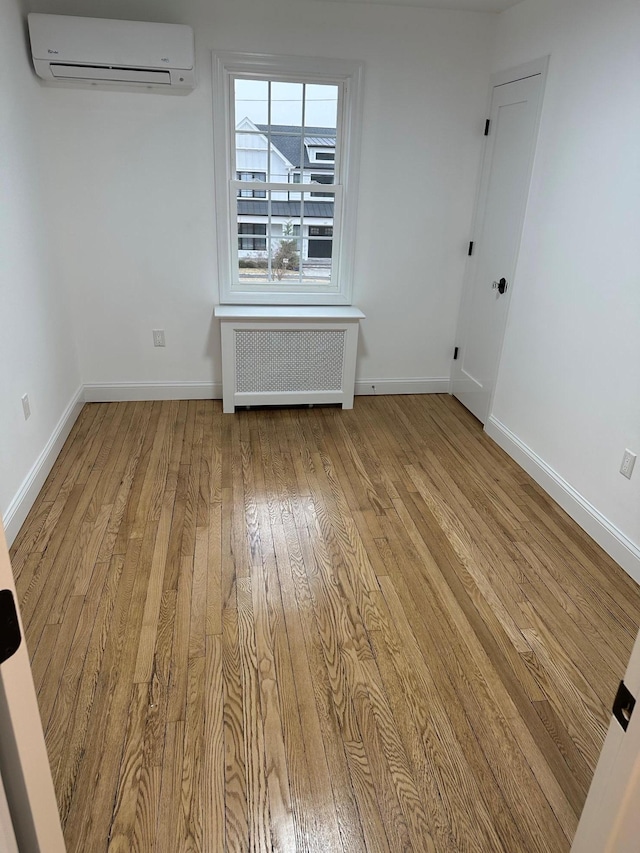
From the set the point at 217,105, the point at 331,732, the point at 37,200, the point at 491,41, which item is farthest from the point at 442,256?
the point at 331,732

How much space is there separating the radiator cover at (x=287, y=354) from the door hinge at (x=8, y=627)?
3.23 metres

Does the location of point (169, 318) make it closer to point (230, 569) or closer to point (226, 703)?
point (230, 569)

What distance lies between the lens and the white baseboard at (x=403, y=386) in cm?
447

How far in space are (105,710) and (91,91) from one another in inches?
133

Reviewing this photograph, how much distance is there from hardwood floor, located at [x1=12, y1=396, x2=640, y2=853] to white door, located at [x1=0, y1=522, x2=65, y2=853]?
2.91ft

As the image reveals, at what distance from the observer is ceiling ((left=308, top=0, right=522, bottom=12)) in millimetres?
3383

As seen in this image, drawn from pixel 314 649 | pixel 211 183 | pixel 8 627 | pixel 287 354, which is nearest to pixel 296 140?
pixel 211 183

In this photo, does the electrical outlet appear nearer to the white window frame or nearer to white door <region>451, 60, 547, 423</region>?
white door <region>451, 60, 547, 423</region>

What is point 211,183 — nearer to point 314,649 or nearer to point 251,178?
point 251,178

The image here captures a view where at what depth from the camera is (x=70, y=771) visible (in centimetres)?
162

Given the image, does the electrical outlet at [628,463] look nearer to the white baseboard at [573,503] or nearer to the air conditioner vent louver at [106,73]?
the white baseboard at [573,503]

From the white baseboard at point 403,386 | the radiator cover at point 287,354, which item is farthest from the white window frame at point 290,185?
the white baseboard at point 403,386

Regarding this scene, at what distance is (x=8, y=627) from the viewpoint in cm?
66

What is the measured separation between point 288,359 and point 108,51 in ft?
6.67
